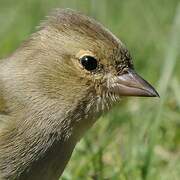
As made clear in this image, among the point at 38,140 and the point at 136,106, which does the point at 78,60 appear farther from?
the point at 136,106

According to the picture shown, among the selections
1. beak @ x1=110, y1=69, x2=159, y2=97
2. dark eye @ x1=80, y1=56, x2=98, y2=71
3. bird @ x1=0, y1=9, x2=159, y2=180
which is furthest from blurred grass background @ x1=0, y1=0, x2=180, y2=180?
dark eye @ x1=80, y1=56, x2=98, y2=71

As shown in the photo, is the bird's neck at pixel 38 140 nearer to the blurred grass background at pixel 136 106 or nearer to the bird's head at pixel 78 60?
the bird's head at pixel 78 60

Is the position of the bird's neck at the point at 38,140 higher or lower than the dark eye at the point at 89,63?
lower

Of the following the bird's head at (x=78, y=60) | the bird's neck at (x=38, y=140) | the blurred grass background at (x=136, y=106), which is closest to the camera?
the bird's neck at (x=38, y=140)

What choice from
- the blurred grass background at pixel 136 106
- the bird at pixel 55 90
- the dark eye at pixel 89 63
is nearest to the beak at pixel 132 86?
the bird at pixel 55 90

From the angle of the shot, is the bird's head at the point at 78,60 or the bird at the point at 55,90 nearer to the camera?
the bird at the point at 55,90

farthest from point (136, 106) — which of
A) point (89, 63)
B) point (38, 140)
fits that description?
point (38, 140)

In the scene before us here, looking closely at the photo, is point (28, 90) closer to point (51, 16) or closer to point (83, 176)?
point (51, 16)

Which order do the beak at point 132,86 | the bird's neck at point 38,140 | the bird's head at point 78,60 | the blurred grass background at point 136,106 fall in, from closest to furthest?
the bird's neck at point 38,140, the bird's head at point 78,60, the beak at point 132,86, the blurred grass background at point 136,106

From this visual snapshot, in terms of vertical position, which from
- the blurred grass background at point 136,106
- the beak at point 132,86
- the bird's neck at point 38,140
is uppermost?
the beak at point 132,86
